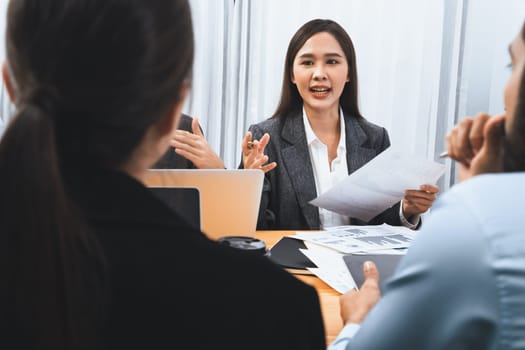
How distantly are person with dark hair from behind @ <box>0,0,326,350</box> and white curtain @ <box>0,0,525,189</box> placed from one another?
2117mm

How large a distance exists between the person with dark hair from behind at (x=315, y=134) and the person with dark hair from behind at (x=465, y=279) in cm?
118

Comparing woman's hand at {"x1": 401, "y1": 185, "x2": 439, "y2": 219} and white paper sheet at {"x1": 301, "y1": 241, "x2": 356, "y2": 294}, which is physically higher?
woman's hand at {"x1": 401, "y1": 185, "x2": 439, "y2": 219}

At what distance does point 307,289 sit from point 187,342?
139 mm

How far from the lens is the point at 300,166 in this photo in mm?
1863

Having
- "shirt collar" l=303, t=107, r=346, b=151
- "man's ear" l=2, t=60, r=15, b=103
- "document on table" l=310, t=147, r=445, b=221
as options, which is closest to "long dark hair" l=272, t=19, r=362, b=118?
"shirt collar" l=303, t=107, r=346, b=151

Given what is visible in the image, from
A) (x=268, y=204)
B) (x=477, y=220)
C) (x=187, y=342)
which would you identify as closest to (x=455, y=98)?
(x=268, y=204)

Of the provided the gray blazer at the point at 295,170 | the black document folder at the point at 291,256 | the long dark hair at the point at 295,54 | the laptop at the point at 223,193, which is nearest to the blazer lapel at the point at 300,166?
the gray blazer at the point at 295,170

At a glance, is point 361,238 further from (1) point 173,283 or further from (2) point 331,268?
(1) point 173,283

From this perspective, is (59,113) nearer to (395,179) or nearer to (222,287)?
(222,287)

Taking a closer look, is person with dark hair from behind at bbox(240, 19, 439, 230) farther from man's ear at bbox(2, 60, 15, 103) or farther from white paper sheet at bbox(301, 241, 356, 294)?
man's ear at bbox(2, 60, 15, 103)

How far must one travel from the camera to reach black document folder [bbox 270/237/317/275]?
3.64ft

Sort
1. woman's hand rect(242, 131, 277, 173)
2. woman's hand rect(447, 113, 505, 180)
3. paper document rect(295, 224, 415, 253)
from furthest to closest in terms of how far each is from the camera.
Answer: woman's hand rect(242, 131, 277, 173) → paper document rect(295, 224, 415, 253) → woman's hand rect(447, 113, 505, 180)

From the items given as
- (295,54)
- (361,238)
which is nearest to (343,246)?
(361,238)

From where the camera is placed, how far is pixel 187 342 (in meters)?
0.47
